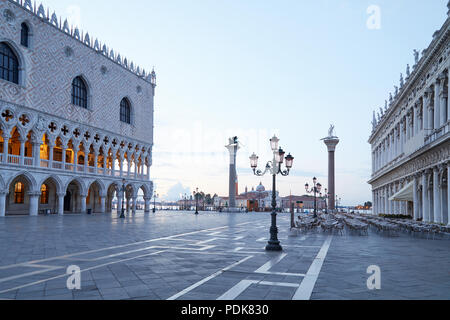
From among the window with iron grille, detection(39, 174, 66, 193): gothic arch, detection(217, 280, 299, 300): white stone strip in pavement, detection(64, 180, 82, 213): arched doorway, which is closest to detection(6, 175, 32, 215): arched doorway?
detection(39, 174, 66, 193): gothic arch

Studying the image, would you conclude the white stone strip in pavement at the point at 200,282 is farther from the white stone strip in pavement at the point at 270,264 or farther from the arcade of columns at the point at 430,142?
the arcade of columns at the point at 430,142

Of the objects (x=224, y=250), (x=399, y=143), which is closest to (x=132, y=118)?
(x=399, y=143)

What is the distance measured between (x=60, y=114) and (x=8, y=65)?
5.74m

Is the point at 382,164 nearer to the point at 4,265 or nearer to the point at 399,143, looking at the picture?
the point at 399,143

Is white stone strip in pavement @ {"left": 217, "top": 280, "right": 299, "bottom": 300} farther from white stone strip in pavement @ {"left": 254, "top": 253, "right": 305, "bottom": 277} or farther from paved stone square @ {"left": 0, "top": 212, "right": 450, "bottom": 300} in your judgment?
white stone strip in pavement @ {"left": 254, "top": 253, "right": 305, "bottom": 277}

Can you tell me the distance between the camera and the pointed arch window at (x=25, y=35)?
2883cm

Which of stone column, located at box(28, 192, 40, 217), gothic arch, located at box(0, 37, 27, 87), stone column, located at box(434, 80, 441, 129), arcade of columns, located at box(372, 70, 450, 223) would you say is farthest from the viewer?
stone column, located at box(28, 192, 40, 217)

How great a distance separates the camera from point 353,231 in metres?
17.2

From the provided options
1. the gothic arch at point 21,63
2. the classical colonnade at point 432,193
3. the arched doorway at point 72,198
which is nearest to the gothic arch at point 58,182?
the arched doorway at point 72,198

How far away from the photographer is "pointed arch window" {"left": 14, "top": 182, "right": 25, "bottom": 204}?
31.9 m

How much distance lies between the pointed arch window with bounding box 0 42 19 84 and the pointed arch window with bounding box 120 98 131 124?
14303 mm

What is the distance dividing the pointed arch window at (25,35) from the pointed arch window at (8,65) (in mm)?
1459

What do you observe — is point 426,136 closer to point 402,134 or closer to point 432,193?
point 432,193
